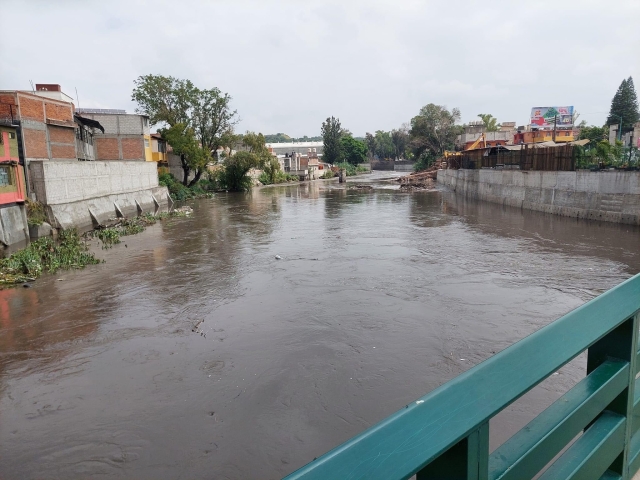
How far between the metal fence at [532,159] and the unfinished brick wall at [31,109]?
26.5 m

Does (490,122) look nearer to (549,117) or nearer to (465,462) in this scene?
(549,117)

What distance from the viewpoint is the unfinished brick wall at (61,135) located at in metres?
27.6

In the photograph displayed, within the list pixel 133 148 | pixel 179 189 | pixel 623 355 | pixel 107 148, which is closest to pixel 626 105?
pixel 179 189

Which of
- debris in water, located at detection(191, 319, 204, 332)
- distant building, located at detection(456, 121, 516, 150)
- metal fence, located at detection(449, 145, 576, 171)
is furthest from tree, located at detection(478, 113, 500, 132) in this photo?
debris in water, located at detection(191, 319, 204, 332)

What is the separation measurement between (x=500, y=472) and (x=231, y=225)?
22.0m

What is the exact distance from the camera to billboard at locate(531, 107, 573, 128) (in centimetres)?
5400

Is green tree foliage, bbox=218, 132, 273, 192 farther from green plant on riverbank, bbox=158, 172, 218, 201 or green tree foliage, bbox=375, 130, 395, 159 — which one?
green tree foliage, bbox=375, 130, 395, 159

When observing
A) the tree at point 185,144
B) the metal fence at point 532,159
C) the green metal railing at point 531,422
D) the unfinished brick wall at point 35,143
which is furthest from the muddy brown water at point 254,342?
the tree at point 185,144

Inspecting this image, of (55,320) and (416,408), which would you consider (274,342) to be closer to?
(55,320)

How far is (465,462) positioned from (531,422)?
0.42 metres

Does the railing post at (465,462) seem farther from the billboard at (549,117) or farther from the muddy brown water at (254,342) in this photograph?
the billboard at (549,117)

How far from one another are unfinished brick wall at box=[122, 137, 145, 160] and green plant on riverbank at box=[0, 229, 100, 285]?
2319 cm

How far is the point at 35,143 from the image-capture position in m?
26.2

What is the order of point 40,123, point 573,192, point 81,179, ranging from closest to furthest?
1. point 81,179
2. point 573,192
3. point 40,123
